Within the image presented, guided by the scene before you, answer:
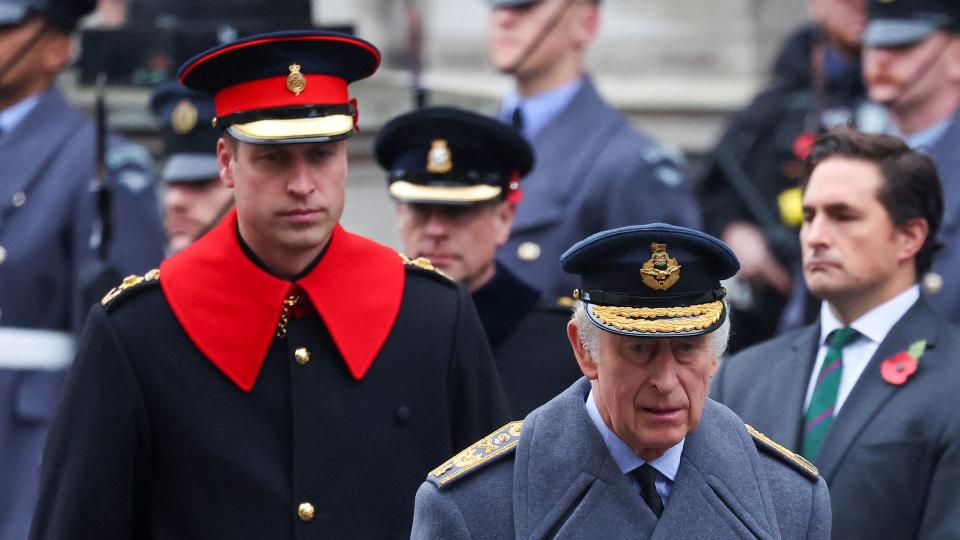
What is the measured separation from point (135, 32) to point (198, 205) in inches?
67.1

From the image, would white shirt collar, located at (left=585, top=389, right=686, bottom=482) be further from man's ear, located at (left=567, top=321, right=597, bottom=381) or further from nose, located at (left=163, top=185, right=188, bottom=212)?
nose, located at (left=163, top=185, right=188, bottom=212)

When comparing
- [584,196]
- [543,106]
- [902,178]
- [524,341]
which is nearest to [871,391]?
[902,178]

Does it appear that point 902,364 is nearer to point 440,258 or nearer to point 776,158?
point 440,258

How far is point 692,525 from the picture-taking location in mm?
3922

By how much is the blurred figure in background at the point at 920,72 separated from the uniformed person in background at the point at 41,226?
2.70 m

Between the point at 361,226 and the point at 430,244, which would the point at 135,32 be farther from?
the point at 430,244

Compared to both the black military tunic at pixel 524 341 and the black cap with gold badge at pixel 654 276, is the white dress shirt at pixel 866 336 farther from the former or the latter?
the black cap with gold badge at pixel 654 276

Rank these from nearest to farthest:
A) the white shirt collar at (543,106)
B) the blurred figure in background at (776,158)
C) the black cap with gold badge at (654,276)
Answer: the black cap with gold badge at (654,276)
the white shirt collar at (543,106)
the blurred figure in background at (776,158)

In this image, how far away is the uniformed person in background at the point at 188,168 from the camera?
7.16m

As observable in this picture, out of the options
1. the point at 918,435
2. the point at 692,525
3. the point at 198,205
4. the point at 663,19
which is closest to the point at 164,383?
the point at 692,525

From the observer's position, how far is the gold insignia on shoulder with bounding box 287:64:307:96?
477 cm

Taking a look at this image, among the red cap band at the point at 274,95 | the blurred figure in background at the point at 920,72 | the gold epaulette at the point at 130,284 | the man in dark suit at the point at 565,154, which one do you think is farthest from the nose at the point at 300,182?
the blurred figure in background at the point at 920,72

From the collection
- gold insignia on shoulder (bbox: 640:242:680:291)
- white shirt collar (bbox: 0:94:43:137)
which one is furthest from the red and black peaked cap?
white shirt collar (bbox: 0:94:43:137)

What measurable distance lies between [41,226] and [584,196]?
1.87 metres
